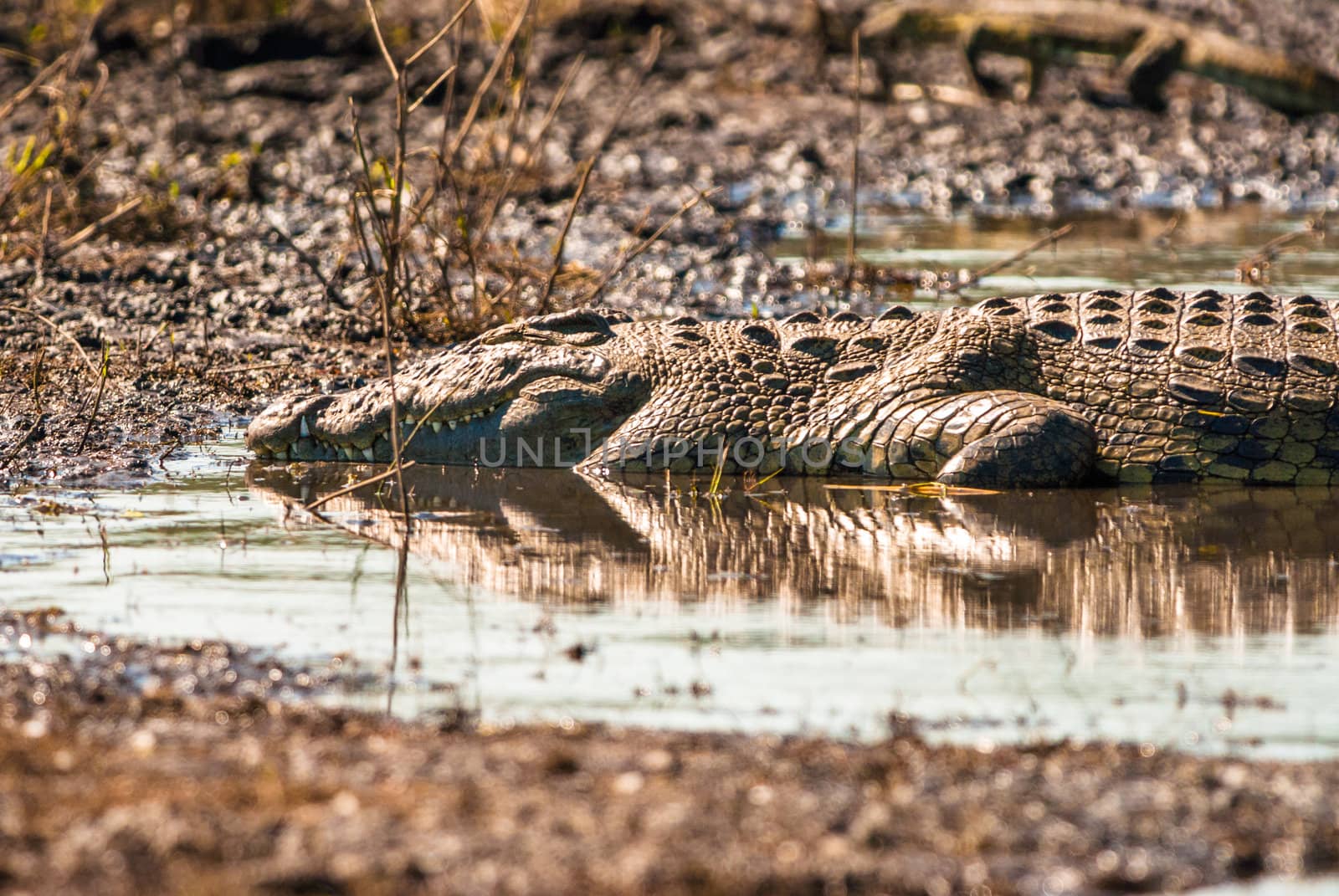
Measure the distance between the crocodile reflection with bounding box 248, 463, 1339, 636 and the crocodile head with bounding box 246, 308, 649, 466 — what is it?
4.6 inches

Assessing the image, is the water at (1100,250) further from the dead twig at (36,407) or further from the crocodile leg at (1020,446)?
the dead twig at (36,407)

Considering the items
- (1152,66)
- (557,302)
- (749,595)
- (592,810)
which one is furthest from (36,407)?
(1152,66)

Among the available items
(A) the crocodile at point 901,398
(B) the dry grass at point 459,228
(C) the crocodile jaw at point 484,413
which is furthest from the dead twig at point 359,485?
(B) the dry grass at point 459,228

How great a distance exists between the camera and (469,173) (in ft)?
36.3

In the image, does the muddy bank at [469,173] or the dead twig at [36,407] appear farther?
the muddy bank at [469,173]

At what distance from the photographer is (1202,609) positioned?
464 centimetres

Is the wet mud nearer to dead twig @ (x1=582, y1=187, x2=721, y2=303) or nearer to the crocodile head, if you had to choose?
dead twig @ (x1=582, y1=187, x2=721, y2=303)

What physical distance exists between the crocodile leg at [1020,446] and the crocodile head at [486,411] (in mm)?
1290

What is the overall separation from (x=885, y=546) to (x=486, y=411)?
6.48ft

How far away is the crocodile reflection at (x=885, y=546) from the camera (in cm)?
470

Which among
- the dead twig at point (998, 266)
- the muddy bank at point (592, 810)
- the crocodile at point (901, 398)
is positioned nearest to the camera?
the muddy bank at point (592, 810)

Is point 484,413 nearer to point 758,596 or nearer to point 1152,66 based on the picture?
point 758,596

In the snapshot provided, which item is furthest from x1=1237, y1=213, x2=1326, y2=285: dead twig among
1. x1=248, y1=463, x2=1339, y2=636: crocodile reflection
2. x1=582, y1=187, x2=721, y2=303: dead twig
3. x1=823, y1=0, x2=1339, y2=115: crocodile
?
x1=823, y1=0, x2=1339, y2=115: crocodile

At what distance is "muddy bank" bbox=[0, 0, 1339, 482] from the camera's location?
822 centimetres
